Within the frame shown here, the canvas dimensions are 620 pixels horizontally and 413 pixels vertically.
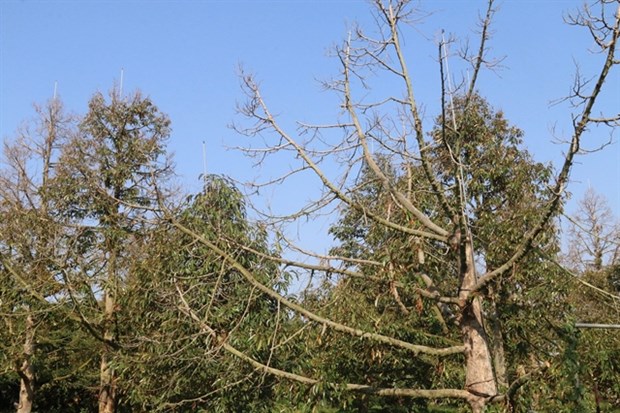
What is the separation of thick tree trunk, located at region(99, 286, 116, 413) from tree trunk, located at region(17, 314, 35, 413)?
1.19 meters

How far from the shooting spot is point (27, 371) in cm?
1062

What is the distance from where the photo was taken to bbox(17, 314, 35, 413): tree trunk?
9461 millimetres

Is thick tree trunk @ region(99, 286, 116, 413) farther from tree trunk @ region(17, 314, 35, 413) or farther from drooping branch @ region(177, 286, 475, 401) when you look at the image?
drooping branch @ region(177, 286, 475, 401)

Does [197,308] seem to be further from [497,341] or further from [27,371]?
[27,371]

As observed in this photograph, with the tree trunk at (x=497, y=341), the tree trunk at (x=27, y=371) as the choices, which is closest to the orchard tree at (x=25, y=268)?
the tree trunk at (x=27, y=371)

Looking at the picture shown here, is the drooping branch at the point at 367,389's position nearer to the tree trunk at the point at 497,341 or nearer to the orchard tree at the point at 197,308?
the orchard tree at the point at 197,308

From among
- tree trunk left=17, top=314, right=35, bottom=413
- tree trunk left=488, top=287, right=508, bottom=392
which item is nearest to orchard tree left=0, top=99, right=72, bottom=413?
tree trunk left=17, top=314, right=35, bottom=413

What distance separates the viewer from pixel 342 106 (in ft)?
15.4

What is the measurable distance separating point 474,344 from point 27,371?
9302 mm

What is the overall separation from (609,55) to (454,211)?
1394 mm

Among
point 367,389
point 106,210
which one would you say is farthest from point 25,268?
point 367,389

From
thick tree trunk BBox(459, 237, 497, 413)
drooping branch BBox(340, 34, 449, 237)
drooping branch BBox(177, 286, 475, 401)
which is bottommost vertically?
drooping branch BBox(177, 286, 475, 401)

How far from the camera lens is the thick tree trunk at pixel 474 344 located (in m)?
3.94

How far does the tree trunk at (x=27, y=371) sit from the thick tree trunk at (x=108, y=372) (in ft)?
3.91
